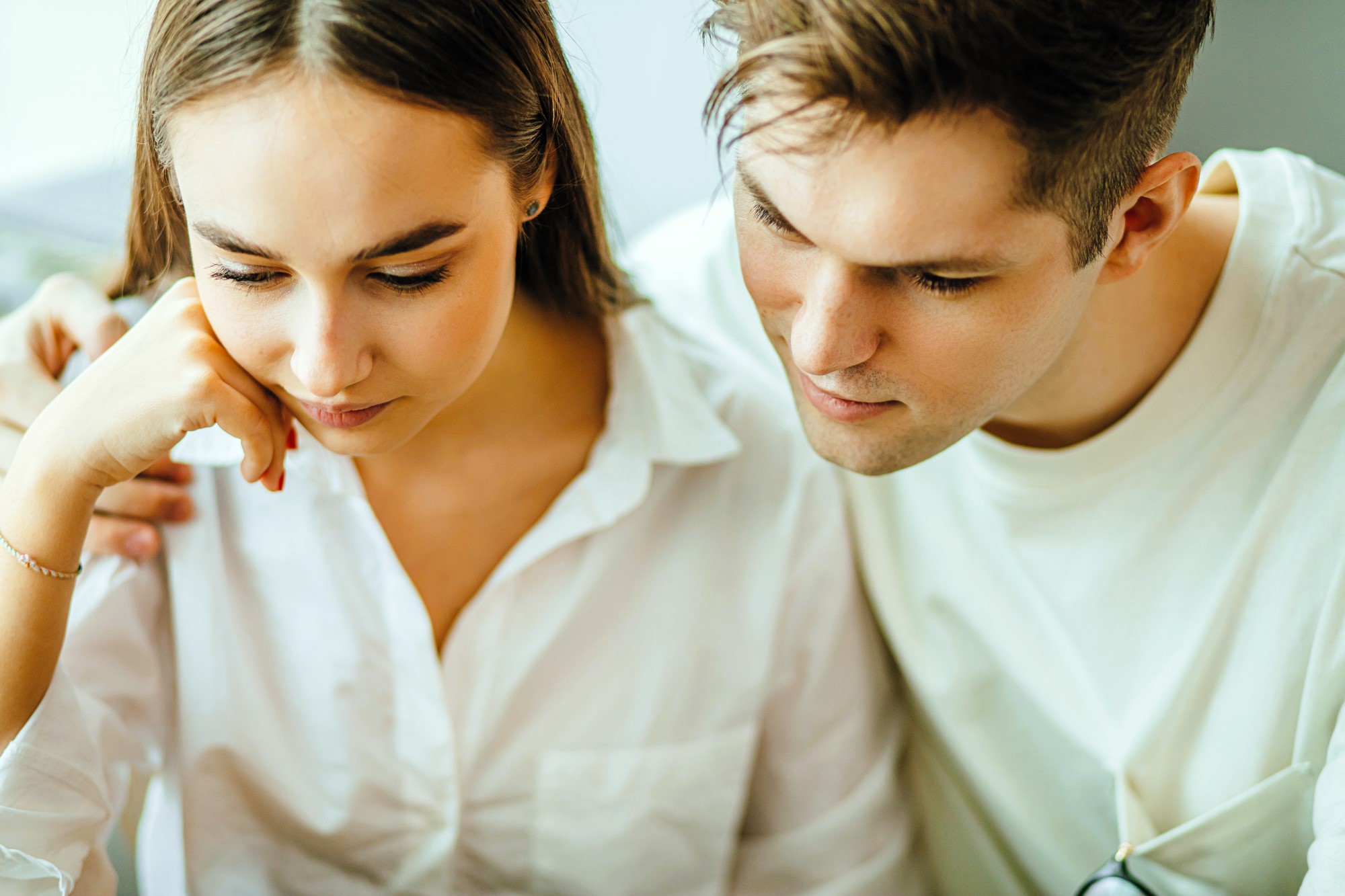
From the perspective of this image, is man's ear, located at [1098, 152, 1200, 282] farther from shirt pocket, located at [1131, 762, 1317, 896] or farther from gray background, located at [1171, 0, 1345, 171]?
shirt pocket, located at [1131, 762, 1317, 896]

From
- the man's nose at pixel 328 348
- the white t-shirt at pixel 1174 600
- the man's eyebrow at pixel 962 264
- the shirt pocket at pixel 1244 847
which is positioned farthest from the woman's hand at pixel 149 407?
the shirt pocket at pixel 1244 847

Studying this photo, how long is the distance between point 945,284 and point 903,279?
0.12 ft

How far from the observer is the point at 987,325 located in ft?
3.30

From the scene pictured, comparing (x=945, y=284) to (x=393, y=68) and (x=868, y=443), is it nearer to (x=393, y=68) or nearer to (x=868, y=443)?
(x=868, y=443)

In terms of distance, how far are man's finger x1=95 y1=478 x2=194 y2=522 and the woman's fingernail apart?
0.02 metres

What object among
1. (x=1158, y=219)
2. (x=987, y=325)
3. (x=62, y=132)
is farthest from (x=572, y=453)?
(x=62, y=132)

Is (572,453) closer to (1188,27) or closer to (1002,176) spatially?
(1002,176)

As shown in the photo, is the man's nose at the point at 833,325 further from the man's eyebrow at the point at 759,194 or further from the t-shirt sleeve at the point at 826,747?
the t-shirt sleeve at the point at 826,747

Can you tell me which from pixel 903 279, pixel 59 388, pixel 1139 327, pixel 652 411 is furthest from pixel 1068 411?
pixel 59 388

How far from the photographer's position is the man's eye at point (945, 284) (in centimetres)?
98

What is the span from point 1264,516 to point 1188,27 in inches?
19.8

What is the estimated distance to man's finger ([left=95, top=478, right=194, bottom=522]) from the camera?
3.78ft

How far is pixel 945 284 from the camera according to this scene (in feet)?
3.22

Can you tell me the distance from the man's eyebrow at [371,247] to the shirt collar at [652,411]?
0.34 m
